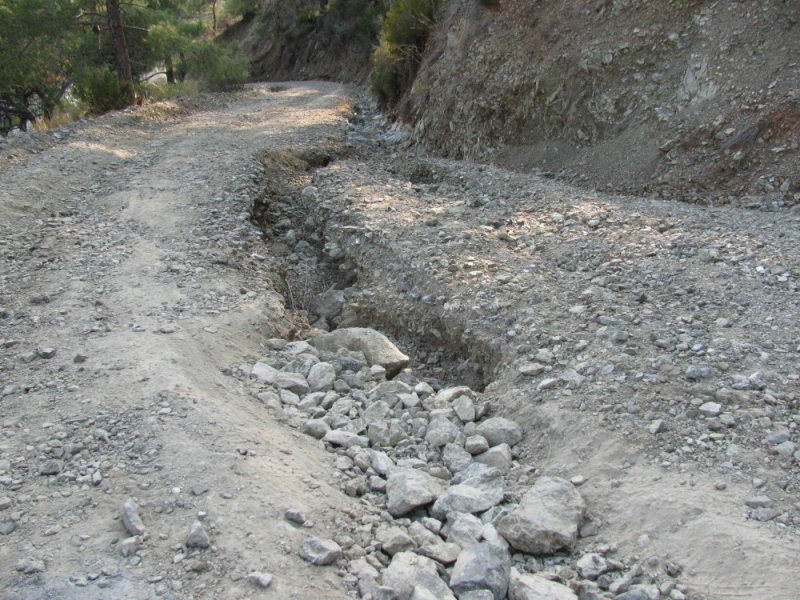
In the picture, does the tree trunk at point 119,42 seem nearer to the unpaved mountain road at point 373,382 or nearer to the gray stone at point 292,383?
the unpaved mountain road at point 373,382

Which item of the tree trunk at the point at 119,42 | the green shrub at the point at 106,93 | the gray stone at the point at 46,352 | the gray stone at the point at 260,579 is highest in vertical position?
the tree trunk at the point at 119,42

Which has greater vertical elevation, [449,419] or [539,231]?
[539,231]

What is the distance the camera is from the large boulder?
17.4 ft

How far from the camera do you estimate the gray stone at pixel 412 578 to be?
9.82 feet

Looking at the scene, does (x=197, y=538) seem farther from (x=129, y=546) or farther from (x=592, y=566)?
(x=592, y=566)

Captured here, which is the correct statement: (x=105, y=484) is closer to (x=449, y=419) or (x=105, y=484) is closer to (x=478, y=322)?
(x=449, y=419)

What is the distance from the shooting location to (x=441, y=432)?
4.32 meters

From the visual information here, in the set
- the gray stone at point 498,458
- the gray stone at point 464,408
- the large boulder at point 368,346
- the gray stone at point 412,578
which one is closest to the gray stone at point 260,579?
the gray stone at point 412,578

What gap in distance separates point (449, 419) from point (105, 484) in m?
2.15

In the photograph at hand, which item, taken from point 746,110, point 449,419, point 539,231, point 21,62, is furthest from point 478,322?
point 21,62

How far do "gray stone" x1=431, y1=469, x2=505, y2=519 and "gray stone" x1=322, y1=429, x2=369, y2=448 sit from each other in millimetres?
705

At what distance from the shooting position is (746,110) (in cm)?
783

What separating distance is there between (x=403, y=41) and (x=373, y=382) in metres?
11.4

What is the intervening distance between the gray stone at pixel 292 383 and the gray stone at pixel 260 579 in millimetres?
1965
